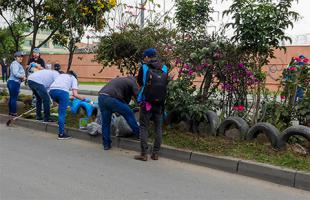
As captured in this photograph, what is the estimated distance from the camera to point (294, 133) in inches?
249

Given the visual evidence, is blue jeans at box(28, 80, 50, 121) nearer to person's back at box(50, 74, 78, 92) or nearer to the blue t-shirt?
person's back at box(50, 74, 78, 92)

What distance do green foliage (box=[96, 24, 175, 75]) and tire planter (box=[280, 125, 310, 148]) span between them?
3102mm

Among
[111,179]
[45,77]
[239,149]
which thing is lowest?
[111,179]

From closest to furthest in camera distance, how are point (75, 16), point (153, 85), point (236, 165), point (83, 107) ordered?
1. point (236, 165)
2. point (153, 85)
3. point (83, 107)
4. point (75, 16)

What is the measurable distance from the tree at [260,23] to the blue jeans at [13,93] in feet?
18.0

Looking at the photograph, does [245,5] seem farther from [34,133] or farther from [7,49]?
[7,49]

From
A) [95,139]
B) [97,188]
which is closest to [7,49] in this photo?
[95,139]

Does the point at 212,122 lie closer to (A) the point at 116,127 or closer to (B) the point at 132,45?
(A) the point at 116,127

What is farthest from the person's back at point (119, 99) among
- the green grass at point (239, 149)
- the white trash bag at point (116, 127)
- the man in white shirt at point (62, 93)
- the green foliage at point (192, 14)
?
the green foliage at point (192, 14)

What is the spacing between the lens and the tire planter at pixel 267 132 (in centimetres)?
649

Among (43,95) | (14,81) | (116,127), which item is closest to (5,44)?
(14,81)

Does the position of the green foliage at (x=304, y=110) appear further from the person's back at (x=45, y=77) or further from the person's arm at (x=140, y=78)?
the person's back at (x=45, y=77)

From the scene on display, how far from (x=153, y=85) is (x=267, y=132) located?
1.97 m

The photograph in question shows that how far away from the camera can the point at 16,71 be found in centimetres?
1018
